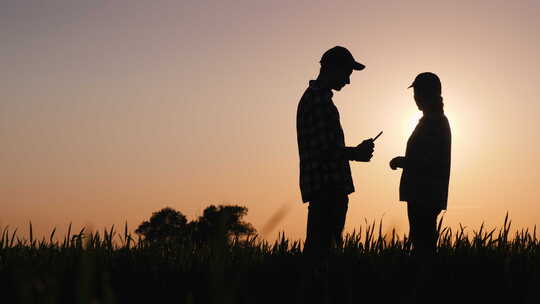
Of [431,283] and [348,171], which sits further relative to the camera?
[348,171]

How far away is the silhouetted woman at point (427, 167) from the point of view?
17.8 ft

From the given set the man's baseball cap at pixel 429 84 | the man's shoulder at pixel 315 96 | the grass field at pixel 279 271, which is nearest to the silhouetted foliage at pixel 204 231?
the grass field at pixel 279 271

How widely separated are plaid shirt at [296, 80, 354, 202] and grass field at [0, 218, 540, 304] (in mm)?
506

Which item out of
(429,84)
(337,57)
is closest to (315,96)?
(337,57)

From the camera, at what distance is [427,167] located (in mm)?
5453

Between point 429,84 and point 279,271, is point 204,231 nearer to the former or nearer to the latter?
point 279,271

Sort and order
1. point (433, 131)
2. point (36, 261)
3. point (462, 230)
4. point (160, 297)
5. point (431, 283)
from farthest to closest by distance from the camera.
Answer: point (462, 230) → point (433, 131) → point (36, 261) → point (431, 283) → point (160, 297)

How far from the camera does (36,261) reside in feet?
16.8

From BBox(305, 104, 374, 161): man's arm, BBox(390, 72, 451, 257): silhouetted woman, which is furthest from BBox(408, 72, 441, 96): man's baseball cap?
BBox(305, 104, 374, 161): man's arm

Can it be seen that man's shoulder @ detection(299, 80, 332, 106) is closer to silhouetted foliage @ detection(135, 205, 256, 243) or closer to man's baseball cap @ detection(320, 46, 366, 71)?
man's baseball cap @ detection(320, 46, 366, 71)

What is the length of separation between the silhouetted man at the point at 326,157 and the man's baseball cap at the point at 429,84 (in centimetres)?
73

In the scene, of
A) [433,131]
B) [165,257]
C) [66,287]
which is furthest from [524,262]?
[66,287]

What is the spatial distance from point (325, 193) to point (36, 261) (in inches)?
92.3

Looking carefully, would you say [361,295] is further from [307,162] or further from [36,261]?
[36,261]
